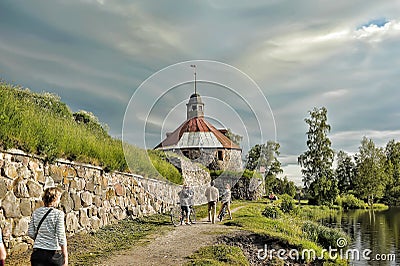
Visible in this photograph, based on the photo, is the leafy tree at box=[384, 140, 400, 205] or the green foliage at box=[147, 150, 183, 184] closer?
the green foliage at box=[147, 150, 183, 184]

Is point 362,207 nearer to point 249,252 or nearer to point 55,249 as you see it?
point 249,252

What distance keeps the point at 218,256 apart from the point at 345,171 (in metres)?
65.9

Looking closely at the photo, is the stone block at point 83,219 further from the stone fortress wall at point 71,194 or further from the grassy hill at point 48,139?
the grassy hill at point 48,139

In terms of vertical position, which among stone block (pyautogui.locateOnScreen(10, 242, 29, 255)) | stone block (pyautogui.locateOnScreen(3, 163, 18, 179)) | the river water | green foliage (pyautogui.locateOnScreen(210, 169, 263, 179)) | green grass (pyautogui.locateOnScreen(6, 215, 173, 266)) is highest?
green foliage (pyautogui.locateOnScreen(210, 169, 263, 179))

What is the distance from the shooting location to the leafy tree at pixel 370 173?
5972 cm

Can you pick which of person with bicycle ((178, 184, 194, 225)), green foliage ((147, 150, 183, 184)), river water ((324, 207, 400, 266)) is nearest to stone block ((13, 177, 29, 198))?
person with bicycle ((178, 184, 194, 225))

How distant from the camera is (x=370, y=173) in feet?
197

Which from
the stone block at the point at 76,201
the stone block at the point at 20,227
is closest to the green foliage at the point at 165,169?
the stone block at the point at 76,201

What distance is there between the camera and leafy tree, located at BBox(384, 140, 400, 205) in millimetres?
64125

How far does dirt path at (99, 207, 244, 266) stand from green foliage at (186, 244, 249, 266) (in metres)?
0.26

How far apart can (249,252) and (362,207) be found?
46.6 meters

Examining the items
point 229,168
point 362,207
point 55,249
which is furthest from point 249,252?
Result: point 362,207

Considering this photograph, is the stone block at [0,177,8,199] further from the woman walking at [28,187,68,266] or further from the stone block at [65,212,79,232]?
the woman walking at [28,187,68,266]

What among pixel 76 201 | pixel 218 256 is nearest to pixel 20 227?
pixel 76 201
